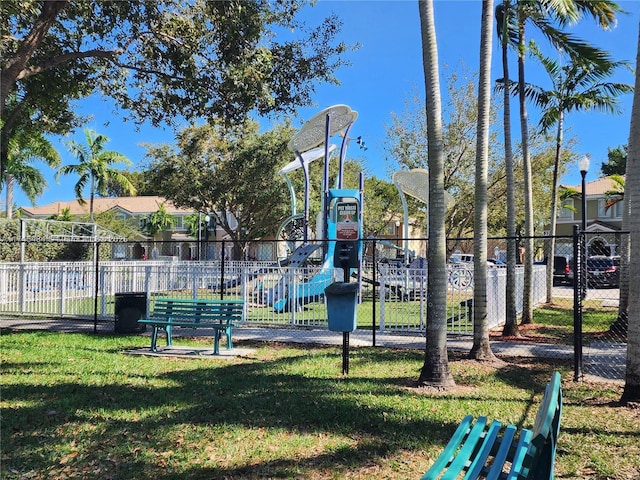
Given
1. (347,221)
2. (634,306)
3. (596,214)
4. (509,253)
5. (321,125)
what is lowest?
(634,306)

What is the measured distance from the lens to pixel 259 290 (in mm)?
12875

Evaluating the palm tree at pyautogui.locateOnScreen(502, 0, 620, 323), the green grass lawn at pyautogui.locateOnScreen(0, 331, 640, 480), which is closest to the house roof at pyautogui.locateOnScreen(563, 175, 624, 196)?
the palm tree at pyautogui.locateOnScreen(502, 0, 620, 323)

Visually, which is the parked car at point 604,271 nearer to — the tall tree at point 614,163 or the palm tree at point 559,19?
the palm tree at point 559,19

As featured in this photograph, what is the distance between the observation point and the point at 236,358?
8180mm

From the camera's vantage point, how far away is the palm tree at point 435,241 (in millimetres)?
6395

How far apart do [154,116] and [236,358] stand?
557 cm

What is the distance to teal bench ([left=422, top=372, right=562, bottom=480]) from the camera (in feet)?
7.37

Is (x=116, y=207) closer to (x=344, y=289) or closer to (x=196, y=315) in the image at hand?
(x=196, y=315)

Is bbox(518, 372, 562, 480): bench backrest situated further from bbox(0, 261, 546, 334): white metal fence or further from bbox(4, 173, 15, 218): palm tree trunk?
bbox(4, 173, 15, 218): palm tree trunk

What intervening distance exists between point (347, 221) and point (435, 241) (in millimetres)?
11203

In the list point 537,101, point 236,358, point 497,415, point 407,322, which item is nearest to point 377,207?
point 537,101

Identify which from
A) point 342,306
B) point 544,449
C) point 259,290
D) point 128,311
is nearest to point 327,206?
point 259,290

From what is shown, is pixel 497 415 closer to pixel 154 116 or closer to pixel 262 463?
pixel 262 463

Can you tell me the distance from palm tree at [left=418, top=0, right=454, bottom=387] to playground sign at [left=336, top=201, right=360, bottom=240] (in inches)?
423
